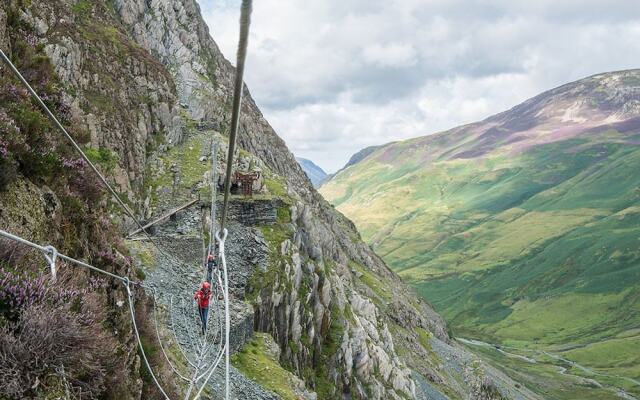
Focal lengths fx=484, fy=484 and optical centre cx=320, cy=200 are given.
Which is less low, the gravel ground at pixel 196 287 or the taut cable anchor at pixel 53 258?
the taut cable anchor at pixel 53 258

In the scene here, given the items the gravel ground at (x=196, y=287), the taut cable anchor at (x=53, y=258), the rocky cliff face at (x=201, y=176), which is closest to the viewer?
the taut cable anchor at (x=53, y=258)

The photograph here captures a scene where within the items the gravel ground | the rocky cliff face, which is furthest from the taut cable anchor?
the rocky cliff face

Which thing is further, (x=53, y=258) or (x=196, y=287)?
(x=196, y=287)

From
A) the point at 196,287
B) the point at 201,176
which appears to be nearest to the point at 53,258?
the point at 196,287

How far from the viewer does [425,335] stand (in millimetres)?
129000

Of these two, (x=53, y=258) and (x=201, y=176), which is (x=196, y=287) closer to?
(x=201, y=176)

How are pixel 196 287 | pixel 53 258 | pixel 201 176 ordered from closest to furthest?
pixel 53 258 → pixel 196 287 → pixel 201 176

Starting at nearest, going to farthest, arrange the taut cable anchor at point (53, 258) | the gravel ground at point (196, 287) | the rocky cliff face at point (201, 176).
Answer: the taut cable anchor at point (53, 258) < the gravel ground at point (196, 287) < the rocky cliff face at point (201, 176)

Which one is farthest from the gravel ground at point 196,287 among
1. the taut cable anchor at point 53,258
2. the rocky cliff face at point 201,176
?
the taut cable anchor at point 53,258

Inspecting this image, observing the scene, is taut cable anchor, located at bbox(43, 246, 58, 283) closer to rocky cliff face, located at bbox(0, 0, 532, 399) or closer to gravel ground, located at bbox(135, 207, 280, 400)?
gravel ground, located at bbox(135, 207, 280, 400)

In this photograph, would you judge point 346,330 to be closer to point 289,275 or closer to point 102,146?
point 289,275

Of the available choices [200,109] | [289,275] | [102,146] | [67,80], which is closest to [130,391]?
[289,275]

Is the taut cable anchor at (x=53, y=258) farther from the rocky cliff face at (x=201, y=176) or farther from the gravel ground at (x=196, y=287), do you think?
the rocky cliff face at (x=201, y=176)

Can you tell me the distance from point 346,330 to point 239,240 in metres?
18.9
